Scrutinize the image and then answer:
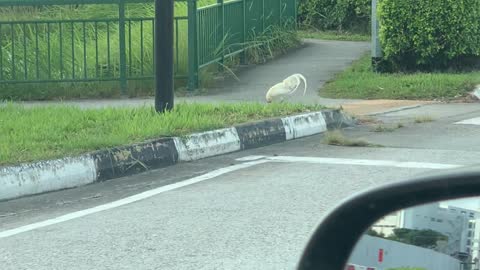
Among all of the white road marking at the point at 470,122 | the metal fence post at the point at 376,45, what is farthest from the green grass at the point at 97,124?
the metal fence post at the point at 376,45

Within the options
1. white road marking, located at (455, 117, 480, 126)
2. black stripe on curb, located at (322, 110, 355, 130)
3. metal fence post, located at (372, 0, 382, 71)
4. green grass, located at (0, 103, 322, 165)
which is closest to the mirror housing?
green grass, located at (0, 103, 322, 165)

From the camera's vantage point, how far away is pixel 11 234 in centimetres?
625

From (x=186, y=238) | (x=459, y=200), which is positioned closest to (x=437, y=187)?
(x=459, y=200)

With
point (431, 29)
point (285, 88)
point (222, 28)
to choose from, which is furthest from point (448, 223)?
point (222, 28)

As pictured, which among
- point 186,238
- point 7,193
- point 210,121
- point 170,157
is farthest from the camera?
point 210,121

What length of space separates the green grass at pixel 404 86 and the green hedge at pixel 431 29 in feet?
1.89

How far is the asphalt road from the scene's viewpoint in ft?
18.7

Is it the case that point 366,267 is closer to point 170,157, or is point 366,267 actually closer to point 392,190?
point 392,190

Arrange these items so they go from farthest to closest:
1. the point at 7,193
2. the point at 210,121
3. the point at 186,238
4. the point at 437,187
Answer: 1. the point at 210,121
2. the point at 7,193
3. the point at 186,238
4. the point at 437,187

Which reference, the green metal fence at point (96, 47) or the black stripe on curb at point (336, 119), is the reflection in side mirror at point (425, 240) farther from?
the green metal fence at point (96, 47)

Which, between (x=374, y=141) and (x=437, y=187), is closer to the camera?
(x=437, y=187)

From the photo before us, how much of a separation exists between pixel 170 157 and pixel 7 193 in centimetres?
172

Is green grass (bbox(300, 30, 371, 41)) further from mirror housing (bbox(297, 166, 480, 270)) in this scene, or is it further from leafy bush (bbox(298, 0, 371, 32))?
mirror housing (bbox(297, 166, 480, 270))

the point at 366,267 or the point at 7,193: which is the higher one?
the point at 366,267
